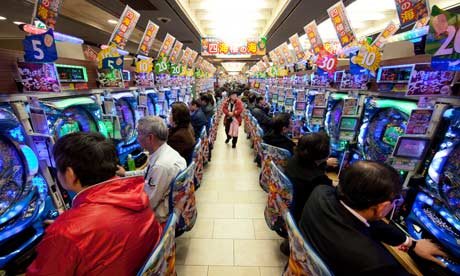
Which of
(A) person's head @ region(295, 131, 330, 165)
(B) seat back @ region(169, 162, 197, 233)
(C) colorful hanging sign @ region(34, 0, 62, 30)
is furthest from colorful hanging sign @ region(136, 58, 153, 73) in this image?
(A) person's head @ region(295, 131, 330, 165)

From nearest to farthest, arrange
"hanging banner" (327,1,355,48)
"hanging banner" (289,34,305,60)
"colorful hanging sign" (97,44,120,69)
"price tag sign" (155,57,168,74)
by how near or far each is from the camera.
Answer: "colorful hanging sign" (97,44,120,69)
"hanging banner" (327,1,355,48)
"price tag sign" (155,57,168,74)
"hanging banner" (289,34,305,60)

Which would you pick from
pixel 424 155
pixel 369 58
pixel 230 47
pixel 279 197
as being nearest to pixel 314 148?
pixel 279 197

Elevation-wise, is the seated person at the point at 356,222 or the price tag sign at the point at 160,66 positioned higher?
the price tag sign at the point at 160,66

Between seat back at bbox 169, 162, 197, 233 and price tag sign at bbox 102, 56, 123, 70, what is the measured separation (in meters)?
1.36

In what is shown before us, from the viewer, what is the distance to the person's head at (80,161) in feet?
3.40

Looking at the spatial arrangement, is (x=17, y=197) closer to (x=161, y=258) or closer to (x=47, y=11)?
(x=161, y=258)

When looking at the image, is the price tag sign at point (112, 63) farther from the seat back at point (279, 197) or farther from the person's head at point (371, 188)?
the person's head at point (371, 188)

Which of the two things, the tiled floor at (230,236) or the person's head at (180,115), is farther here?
the person's head at (180,115)

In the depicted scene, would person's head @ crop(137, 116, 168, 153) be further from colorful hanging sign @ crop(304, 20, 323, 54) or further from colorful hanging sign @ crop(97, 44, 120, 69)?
colorful hanging sign @ crop(304, 20, 323, 54)

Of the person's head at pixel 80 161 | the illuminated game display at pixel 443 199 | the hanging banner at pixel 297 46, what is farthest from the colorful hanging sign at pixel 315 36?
the person's head at pixel 80 161

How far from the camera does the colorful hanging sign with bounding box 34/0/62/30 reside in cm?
157

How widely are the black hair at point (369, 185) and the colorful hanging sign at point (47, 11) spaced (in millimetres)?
2304

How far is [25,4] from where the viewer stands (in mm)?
3938

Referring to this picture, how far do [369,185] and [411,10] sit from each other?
75.6 inches
